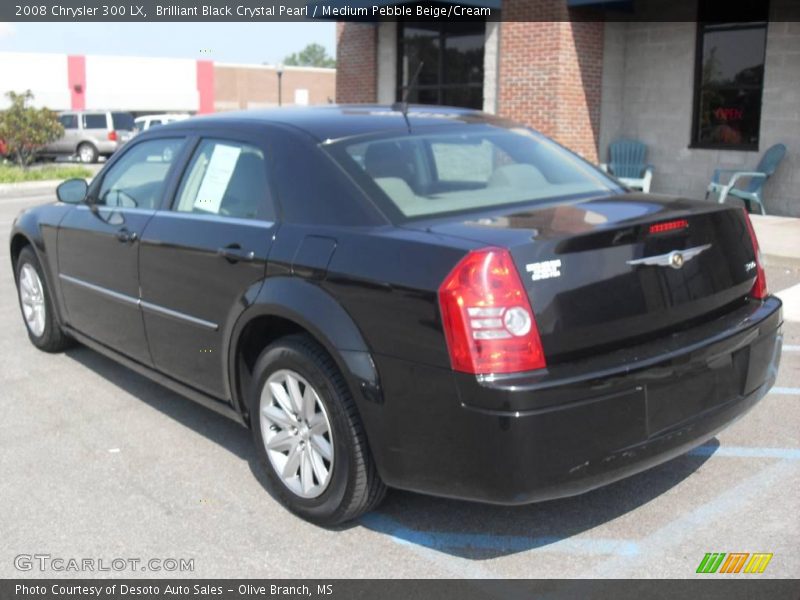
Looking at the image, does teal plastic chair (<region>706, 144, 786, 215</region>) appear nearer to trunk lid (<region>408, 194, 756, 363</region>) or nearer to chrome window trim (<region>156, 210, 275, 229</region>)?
trunk lid (<region>408, 194, 756, 363</region>)

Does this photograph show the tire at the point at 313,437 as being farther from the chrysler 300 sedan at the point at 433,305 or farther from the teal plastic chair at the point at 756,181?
the teal plastic chair at the point at 756,181

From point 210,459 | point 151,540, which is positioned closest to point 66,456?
point 210,459

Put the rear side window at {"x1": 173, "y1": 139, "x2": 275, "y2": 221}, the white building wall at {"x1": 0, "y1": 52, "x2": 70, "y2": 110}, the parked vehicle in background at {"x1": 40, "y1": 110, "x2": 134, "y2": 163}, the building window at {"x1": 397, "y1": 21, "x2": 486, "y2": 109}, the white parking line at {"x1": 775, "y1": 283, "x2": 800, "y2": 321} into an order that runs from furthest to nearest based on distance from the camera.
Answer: the white building wall at {"x1": 0, "y1": 52, "x2": 70, "y2": 110} → the parked vehicle in background at {"x1": 40, "y1": 110, "x2": 134, "y2": 163} → the building window at {"x1": 397, "y1": 21, "x2": 486, "y2": 109} → the white parking line at {"x1": 775, "y1": 283, "x2": 800, "y2": 321} → the rear side window at {"x1": 173, "y1": 139, "x2": 275, "y2": 221}

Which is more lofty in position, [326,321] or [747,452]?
[326,321]

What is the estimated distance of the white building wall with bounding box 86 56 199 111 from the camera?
148 feet

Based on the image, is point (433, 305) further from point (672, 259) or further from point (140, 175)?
point (140, 175)

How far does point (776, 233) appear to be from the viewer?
36.0 ft

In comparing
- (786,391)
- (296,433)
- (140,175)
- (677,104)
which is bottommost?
(786,391)

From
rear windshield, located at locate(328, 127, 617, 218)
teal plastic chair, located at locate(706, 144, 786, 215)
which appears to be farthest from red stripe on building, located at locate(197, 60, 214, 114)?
rear windshield, located at locate(328, 127, 617, 218)

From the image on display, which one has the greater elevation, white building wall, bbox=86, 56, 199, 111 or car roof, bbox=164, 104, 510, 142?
white building wall, bbox=86, 56, 199, 111

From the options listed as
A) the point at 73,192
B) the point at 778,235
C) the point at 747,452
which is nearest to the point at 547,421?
the point at 747,452

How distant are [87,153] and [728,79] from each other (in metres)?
24.1

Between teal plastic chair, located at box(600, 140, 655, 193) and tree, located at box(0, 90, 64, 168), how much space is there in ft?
53.2

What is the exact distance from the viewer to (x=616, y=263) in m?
3.21
